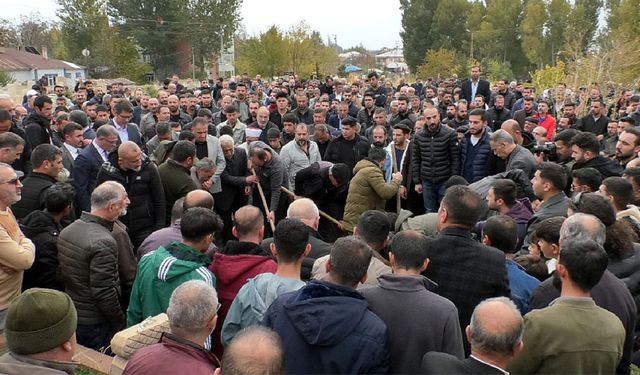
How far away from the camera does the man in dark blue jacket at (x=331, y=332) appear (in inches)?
117

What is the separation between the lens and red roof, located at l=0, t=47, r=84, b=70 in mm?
52906

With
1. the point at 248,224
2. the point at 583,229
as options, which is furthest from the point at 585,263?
the point at 248,224

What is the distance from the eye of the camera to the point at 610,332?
3.00 metres

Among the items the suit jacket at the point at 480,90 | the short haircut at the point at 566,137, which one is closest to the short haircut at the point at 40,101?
the short haircut at the point at 566,137

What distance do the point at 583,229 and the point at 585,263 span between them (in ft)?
2.25

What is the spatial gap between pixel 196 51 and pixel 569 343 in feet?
201

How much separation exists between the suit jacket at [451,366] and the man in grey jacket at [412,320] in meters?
0.24

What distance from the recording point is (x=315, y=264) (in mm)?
3973

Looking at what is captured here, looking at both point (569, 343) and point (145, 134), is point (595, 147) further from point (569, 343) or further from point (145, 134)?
point (145, 134)

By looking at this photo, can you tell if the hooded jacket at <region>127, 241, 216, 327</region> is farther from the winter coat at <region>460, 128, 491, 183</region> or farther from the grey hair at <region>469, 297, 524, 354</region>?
the winter coat at <region>460, 128, 491, 183</region>

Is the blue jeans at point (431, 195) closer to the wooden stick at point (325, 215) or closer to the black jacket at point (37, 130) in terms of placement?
the wooden stick at point (325, 215)

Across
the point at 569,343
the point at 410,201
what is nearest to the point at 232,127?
the point at 410,201

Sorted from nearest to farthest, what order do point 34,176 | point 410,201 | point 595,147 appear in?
point 34,176
point 595,147
point 410,201

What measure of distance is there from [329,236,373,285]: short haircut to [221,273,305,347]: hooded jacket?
36 centimetres
